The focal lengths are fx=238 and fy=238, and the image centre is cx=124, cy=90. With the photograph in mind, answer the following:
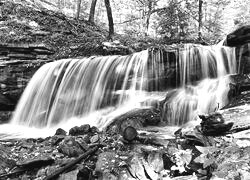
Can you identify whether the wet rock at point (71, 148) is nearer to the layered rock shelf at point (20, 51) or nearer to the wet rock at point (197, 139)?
the wet rock at point (197, 139)

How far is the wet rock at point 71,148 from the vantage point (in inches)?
171

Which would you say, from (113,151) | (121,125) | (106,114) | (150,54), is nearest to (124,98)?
(106,114)

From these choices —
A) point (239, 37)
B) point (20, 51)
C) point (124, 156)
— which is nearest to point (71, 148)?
point (124, 156)

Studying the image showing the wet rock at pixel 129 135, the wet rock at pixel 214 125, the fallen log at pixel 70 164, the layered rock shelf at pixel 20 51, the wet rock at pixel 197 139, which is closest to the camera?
the fallen log at pixel 70 164

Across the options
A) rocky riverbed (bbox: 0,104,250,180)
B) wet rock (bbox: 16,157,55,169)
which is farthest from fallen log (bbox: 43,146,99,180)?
wet rock (bbox: 16,157,55,169)

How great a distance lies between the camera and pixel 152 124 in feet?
21.5

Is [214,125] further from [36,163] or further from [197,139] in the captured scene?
[36,163]

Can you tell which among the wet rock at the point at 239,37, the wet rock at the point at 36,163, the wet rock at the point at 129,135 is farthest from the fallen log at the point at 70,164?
the wet rock at the point at 239,37

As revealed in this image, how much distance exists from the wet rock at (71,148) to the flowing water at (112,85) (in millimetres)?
3389

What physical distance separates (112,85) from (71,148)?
4955 millimetres

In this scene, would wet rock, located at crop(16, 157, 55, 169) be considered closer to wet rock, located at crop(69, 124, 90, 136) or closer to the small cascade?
wet rock, located at crop(69, 124, 90, 136)

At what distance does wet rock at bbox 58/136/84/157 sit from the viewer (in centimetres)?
433

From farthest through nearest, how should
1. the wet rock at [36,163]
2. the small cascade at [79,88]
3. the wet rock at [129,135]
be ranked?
1. the small cascade at [79,88]
2. the wet rock at [129,135]
3. the wet rock at [36,163]

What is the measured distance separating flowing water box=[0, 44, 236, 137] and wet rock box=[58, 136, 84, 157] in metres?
3.39
